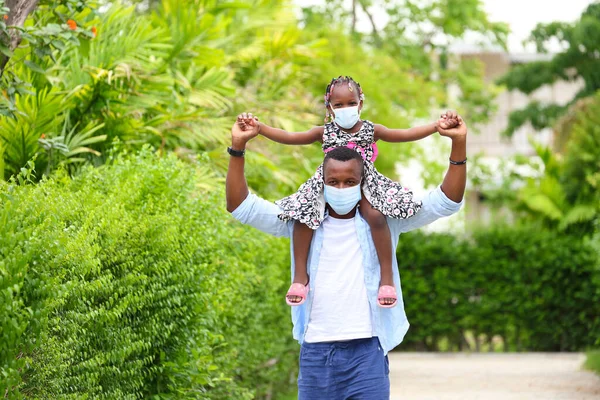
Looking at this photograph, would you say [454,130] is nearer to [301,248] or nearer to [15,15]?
[301,248]

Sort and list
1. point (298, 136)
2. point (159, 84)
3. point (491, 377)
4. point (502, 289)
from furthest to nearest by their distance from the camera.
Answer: point (502, 289) < point (491, 377) < point (159, 84) < point (298, 136)

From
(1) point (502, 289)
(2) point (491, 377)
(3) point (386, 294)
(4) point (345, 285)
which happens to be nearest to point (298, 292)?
(4) point (345, 285)

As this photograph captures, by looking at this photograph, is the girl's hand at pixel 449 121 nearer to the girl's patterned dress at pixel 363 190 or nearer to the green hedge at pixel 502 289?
the girl's patterned dress at pixel 363 190

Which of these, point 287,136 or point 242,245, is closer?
point 287,136

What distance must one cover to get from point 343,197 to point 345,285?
399 mm

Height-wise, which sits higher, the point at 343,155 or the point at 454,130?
the point at 454,130

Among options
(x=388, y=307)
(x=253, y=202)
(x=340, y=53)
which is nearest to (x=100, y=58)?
(x=253, y=202)

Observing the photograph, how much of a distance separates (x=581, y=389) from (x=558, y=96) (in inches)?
984

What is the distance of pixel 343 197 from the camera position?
15.2 feet

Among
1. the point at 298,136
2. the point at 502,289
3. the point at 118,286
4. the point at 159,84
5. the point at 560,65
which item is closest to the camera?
the point at 298,136

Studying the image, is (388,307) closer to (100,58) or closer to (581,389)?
(100,58)

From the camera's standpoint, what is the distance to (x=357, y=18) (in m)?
24.5

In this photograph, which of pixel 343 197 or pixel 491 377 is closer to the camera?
pixel 343 197

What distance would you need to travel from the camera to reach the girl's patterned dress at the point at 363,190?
4.68 meters
